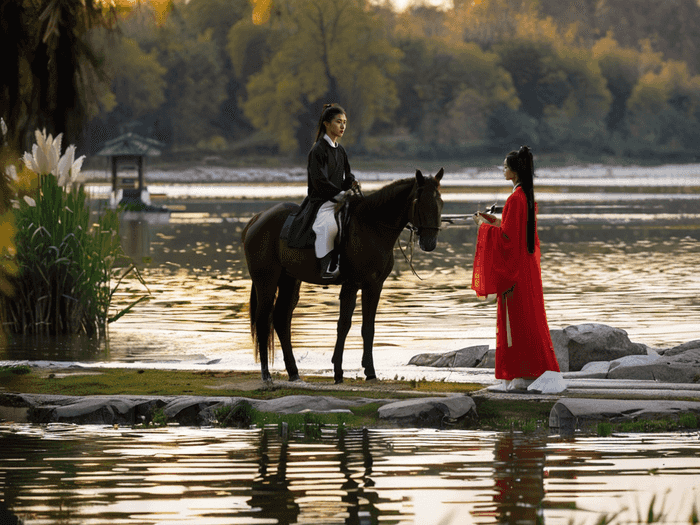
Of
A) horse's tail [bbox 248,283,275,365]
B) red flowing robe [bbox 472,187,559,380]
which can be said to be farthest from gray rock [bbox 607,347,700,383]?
horse's tail [bbox 248,283,275,365]

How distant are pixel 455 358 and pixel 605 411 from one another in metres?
3.41

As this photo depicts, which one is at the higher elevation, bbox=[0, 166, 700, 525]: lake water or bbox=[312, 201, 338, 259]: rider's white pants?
A: bbox=[312, 201, 338, 259]: rider's white pants

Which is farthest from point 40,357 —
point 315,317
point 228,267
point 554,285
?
point 228,267

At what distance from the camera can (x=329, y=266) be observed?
1068 cm

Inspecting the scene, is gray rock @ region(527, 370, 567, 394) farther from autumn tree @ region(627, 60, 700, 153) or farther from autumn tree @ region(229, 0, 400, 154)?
autumn tree @ region(627, 60, 700, 153)

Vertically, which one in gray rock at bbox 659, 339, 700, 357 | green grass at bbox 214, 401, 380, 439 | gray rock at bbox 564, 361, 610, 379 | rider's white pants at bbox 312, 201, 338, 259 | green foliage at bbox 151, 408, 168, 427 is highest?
rider's white pants at bbox 312, 201, 338, 259

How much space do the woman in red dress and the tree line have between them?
82295 mm

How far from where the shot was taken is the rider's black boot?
1065 cm

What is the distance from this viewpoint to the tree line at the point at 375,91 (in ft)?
324

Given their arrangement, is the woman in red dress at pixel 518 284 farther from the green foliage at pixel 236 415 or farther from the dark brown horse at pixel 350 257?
the green foliage at pixel 236 415

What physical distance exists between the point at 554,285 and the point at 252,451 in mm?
14294

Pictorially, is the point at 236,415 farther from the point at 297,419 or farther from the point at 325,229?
the point at 325,229

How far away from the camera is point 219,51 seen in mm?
116875

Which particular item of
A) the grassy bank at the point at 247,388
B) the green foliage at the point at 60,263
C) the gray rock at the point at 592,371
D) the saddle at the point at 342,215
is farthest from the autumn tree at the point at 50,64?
the gray rock at the point at 592,371
